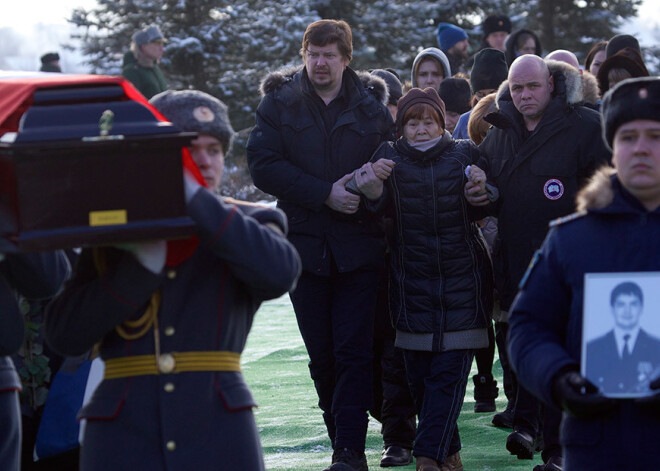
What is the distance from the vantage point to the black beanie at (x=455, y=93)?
8953 millimetres

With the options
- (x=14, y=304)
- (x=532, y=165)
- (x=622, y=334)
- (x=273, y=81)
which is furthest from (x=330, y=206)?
(x=622, y=334)

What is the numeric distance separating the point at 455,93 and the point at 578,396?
6.11 metres

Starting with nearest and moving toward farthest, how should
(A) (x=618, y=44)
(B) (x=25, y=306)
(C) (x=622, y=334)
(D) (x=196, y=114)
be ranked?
(C) (x=622, y=334), (D) (x=196, y=114), (B) (x=25, y=306), (A) (x=618, y=44)

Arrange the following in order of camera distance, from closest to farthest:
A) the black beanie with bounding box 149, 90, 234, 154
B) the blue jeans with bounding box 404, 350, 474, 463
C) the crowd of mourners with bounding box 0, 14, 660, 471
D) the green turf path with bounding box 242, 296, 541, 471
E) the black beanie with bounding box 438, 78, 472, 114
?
the crowd of mourners with bounding box 0, 14, 660, 471 < the black beanie with bounding box 149, 90, 234, 154 < the blue jeans with bounding box 404, 350, 474, 463 < the green turf path with bounding box 242, 296, 541, 471 < the black beanie with bounding box 438, 78, 472, 114

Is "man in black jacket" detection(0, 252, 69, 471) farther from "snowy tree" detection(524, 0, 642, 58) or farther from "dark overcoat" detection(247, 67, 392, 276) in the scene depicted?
"snowy tree" detection(524, 0, 642, 58)

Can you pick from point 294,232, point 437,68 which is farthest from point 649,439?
point 437,68

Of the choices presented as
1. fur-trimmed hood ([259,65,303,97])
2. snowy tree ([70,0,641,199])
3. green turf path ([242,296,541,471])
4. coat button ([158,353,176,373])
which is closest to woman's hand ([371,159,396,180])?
fur-trimmed hood ([259,65,303,97])

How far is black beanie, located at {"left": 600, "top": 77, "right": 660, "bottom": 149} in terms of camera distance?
331 cm

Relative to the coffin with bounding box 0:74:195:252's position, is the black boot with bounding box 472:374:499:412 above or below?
below

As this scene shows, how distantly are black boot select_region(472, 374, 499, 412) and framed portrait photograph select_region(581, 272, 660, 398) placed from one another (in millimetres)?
4997

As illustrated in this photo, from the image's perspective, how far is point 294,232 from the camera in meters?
6.73

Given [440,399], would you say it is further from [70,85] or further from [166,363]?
[70,85]

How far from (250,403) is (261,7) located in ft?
81.0

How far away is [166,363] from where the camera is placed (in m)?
3.39
